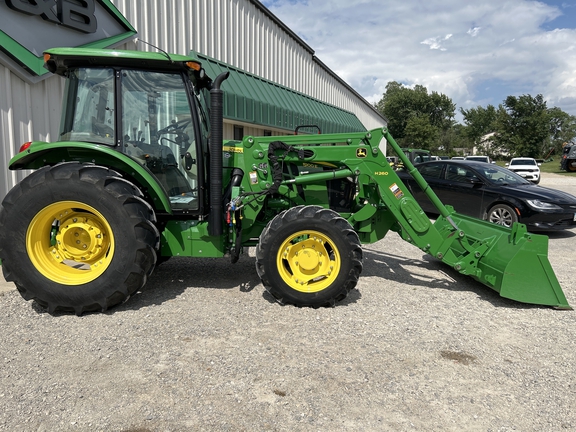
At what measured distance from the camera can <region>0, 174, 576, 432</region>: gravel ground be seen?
2.64 metres

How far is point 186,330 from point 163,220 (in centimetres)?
129

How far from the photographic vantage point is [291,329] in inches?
152

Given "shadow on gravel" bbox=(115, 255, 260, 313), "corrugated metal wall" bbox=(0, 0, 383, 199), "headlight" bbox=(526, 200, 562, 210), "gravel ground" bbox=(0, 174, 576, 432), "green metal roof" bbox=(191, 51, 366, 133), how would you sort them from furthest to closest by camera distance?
1. "green metal roof" bbox=(191, 51, 366, 133)
2. "headlight" bbox=(526, 200, 562, 210)
3. "corrugated metal wall" bbox=(0, 0, 383, 199)
4. "shadow on gravel" bbox=(115, 255, 260, 313)
5. "gravel ground" bbox=(0, 174, 576, 432)

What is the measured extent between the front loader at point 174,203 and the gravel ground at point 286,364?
13.5 inches

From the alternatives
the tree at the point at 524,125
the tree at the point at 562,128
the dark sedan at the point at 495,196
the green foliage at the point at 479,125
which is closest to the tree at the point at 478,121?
the green foliage at the point at 479,125

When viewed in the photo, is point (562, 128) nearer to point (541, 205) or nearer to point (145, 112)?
point (541, 205)

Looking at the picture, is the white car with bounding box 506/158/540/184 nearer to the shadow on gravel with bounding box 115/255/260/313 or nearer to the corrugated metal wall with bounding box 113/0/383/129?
the corrugated metal wall with bounding box 113/0/383/129

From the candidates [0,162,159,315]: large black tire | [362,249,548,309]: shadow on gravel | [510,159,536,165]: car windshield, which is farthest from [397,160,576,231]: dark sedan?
[510,159,536,165]: car windshield

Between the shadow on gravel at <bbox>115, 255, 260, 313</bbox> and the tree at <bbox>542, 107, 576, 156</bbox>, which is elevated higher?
→ the tree at <bbox>542, 107, 576, 156</bbox>

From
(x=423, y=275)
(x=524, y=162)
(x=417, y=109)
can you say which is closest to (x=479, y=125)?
(x=417, y=109)

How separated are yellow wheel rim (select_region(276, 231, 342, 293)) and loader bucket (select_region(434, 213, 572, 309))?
1.36 meters

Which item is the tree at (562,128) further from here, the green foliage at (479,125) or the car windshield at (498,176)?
the car windshield at (498,176)

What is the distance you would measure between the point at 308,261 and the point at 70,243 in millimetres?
2382

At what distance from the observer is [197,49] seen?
32.4ft
